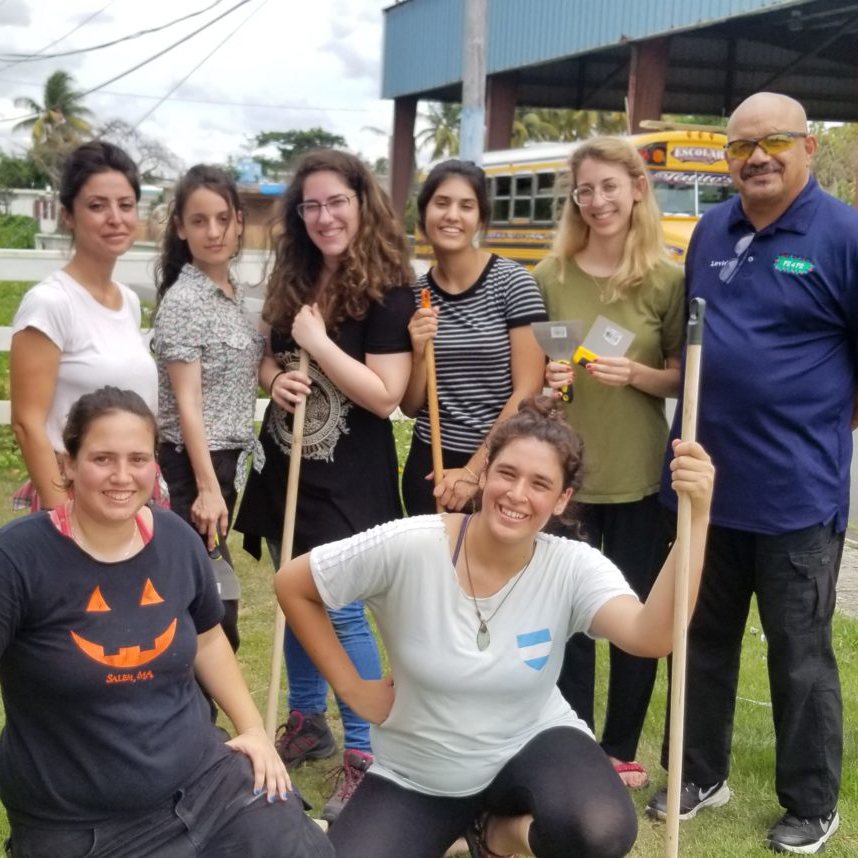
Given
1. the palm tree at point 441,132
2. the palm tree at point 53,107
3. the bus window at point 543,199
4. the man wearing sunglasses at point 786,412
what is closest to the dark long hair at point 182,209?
the man wearing sunglasses at point 786,412

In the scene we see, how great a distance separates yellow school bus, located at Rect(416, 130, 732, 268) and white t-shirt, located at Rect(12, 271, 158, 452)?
10173 mm

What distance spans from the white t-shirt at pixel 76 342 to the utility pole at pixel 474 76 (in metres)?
6.46

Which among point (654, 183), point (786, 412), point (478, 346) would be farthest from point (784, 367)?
point (654, 183)

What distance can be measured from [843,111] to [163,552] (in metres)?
26.4

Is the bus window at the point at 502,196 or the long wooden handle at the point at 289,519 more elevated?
the bus window at the point at 502,196

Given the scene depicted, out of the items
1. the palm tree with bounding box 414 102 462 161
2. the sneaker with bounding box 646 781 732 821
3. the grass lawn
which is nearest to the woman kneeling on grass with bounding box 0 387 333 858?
the grass lawn

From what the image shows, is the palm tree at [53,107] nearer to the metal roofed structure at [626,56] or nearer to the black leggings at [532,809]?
the metal roofed structure at [626,56]

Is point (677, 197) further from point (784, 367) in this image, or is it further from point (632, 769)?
point (784, 367)

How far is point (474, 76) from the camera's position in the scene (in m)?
9.40

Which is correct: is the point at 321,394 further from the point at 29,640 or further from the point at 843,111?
the point at 843,111

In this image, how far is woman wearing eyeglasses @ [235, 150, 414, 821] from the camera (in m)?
3.54

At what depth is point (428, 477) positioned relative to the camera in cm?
366

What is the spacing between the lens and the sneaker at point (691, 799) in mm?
3662

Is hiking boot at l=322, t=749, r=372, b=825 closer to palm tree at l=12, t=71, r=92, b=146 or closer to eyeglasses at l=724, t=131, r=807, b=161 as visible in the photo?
eyeglasses at l=724, t=131, r=807, b=161
